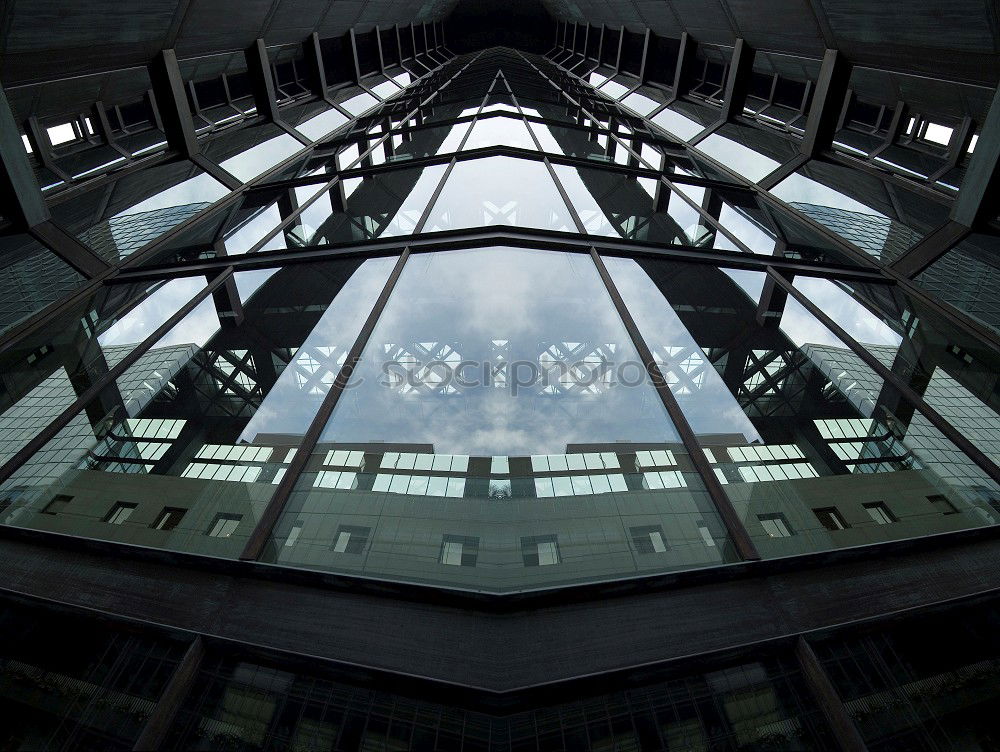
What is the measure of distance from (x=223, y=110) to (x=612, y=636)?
13071mm

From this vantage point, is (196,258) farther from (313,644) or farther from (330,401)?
(313,644)

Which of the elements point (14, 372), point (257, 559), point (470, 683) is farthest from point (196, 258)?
point (470, 683)

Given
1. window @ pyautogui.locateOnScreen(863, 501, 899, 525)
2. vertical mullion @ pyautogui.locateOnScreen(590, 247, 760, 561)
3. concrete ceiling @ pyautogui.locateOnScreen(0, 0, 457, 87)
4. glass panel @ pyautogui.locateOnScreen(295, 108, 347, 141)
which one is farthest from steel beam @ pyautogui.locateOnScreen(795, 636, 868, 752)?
glass panel @ pyautogui.locateOnScreen(295, 108, 347, 141)

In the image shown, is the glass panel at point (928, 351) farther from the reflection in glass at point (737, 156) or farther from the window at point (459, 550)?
the reflection in glass at point (737, 156)

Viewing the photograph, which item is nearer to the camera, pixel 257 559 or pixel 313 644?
pixel 313 644

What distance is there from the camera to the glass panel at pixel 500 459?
330 centimetres

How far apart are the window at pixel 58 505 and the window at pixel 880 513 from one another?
5562mm

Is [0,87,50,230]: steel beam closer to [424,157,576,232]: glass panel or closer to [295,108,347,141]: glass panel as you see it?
[424,157,576,232]: glass panel

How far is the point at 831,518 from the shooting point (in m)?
3.72

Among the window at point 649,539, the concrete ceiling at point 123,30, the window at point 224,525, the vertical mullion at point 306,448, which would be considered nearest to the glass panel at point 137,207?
the concrete ceiling at point 123,30

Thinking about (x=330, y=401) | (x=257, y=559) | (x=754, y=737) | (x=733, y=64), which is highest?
(x=733, y=64)

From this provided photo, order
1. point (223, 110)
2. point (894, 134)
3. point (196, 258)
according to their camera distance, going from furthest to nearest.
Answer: point (223, 110)
point (894, 134)
point (196, 258)

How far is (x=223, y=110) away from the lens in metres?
11.8

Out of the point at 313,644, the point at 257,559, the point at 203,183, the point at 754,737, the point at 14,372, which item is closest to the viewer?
the point at 754,737
